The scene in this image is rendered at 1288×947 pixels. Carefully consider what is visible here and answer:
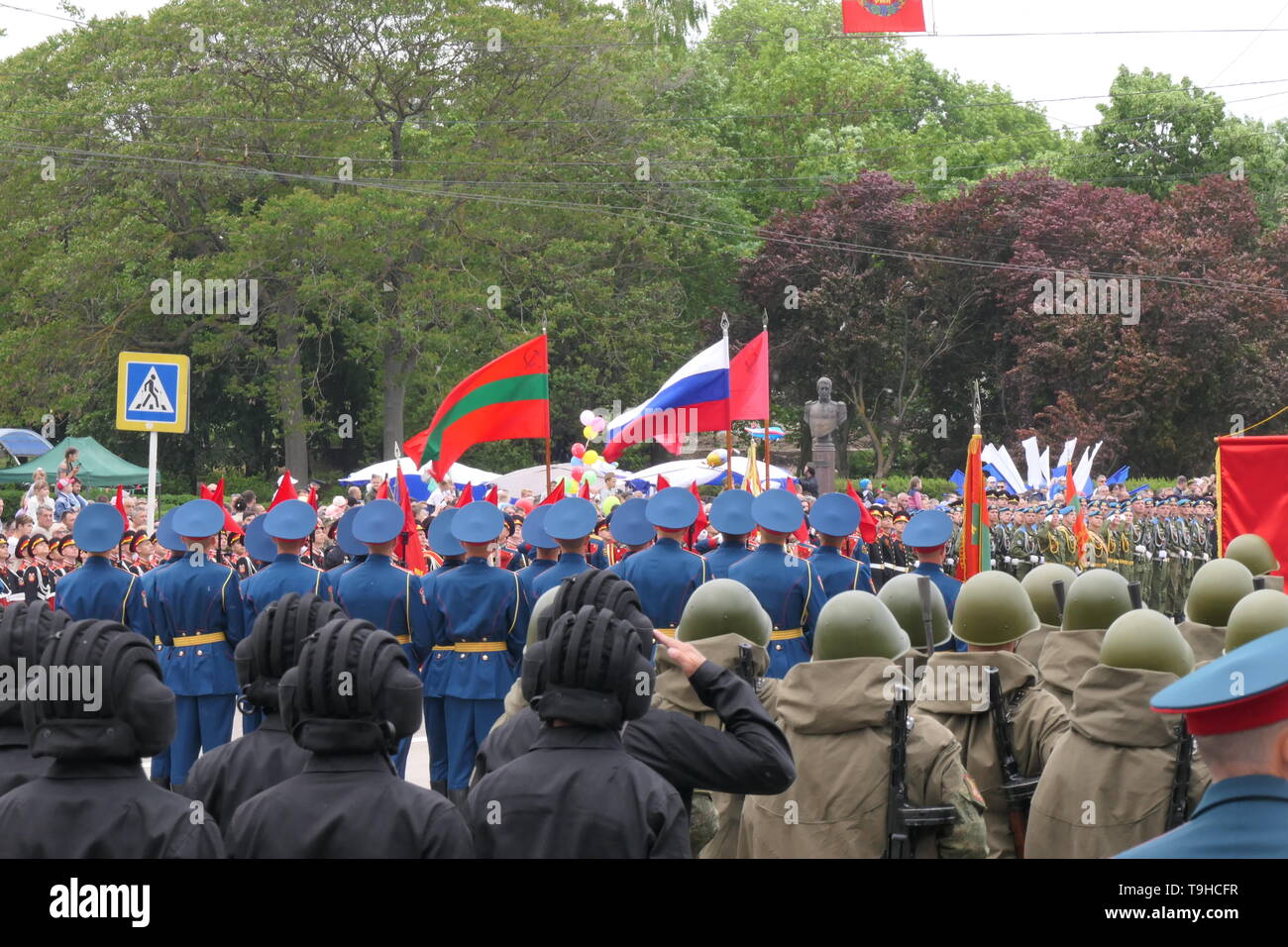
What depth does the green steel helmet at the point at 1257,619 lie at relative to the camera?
15.3 feet

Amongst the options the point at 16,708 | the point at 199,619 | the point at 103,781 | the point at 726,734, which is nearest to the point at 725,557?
the point at 199,619

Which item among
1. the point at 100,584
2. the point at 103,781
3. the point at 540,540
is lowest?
the point at 103,781

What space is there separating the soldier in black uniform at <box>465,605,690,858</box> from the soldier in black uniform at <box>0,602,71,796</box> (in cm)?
137

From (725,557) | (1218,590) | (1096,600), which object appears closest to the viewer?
(1096,600)

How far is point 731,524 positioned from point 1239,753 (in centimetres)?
659

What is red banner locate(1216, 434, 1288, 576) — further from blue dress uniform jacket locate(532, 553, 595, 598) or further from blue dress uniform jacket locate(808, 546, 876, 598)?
blue dress uniform jacket locate(532, 553, 595, 598)

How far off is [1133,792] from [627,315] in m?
32.2

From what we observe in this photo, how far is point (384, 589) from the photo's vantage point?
9.10 m

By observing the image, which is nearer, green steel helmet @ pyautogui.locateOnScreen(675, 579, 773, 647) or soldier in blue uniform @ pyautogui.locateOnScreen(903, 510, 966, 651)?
green steel helmet @ pyautogui.locateOnScreen(675, 579, 773, 647)

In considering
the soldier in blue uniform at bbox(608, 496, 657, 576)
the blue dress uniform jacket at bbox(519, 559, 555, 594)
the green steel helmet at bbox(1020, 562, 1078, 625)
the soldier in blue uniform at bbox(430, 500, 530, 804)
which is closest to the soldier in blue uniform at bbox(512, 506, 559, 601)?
the blue dress uniform jacket at bbox(519, 559, 555, 594)

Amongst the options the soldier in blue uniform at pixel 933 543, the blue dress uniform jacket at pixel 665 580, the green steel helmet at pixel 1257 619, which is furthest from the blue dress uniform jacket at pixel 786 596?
the green steel helmet at pixel 1257 619

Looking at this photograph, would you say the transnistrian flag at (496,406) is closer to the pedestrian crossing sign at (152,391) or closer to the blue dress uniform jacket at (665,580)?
the pedestrian crossing sign at (152,391)

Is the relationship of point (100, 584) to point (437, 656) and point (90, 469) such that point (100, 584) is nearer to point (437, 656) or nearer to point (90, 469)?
point (437, 656)

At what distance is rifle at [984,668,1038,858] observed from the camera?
5039mm
